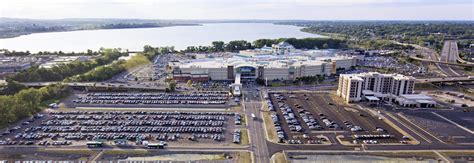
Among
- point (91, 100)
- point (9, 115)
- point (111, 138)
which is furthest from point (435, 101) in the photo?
point (9, 115)

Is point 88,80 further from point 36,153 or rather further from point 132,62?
point 36,153

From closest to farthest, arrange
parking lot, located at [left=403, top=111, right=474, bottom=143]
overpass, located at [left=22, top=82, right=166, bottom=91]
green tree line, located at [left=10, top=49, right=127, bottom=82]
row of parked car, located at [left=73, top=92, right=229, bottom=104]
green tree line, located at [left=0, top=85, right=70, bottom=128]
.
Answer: parking lot, located at [left=403, top=111, right=474, bottom=143], green tree line, located at [left=0, top=85, right=70, bottom=128], row of parked car, located at [left=73, top=92, right=229, bottom=104], overpass, located at [left=22, top=82, right=166, bottom=91], green tree line, located at [left=10, top=49, right=127, bottom=82]

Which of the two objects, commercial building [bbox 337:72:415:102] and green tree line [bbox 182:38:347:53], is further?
green tree line [bbox 182:38:347:53]

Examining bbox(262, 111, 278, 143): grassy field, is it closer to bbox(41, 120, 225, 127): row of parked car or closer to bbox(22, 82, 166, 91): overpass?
bbox(41, 120, 225, 127): row of parked car

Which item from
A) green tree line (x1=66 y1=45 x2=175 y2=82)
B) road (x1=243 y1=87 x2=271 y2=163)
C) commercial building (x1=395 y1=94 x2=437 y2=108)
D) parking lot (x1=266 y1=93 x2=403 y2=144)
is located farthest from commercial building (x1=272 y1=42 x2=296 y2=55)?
commercial building (x1=395 y1=94 x2=437 y2=108)

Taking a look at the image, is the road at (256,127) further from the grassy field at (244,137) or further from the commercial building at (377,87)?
the commercial building at (377,87)

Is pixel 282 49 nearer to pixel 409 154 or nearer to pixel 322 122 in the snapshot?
pixel 322 122
